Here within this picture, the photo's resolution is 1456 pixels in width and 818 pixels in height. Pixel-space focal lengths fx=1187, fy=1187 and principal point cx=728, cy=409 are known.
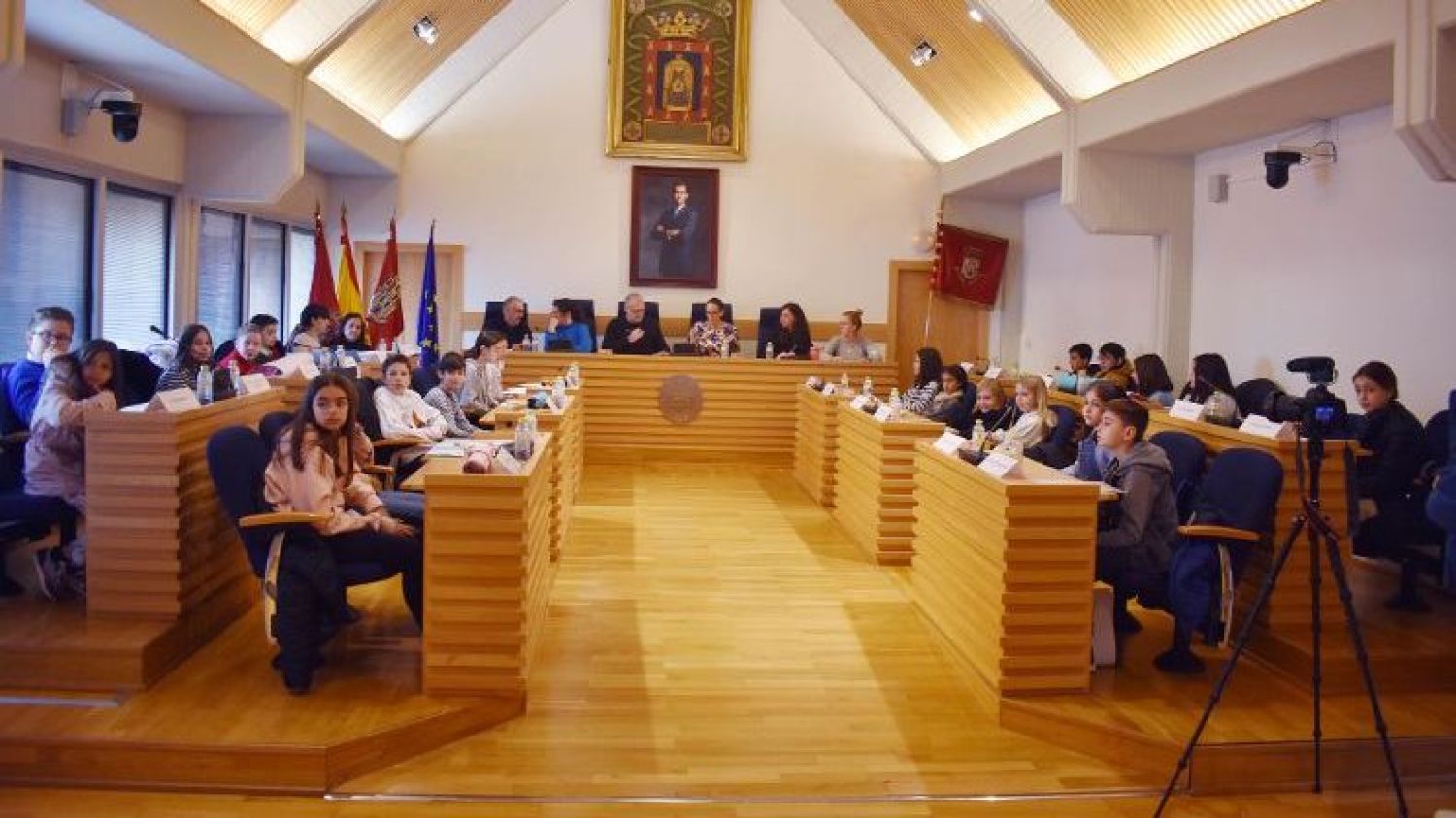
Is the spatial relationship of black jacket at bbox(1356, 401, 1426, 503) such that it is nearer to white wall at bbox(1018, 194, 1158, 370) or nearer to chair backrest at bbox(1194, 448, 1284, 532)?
chair backrest at bbox(1194, 448, 1284, 532)

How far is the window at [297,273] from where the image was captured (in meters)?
11.4

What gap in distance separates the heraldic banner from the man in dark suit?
255 cm

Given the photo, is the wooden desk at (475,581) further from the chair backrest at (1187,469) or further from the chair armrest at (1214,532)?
the chair backrest at (1187,469)

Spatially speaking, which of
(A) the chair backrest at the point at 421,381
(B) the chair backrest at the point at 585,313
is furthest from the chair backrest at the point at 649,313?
(A) the chair backrest at the point at 421,381

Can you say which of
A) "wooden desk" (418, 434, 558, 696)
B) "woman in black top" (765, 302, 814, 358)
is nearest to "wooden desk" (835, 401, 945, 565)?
"wooden desk" (418, 434, 558, 696)

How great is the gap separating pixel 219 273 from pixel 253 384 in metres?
4.86

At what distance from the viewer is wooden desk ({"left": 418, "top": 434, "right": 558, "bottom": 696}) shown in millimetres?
3928

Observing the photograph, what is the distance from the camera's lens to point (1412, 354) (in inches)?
251

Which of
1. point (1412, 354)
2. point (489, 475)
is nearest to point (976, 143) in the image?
point (1412, 354)

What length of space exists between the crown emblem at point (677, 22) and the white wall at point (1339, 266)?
18.6ft

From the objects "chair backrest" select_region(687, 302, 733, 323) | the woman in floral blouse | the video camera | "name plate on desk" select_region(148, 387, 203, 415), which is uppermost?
"chair backrest" select_region(687, 302, 733, 323)

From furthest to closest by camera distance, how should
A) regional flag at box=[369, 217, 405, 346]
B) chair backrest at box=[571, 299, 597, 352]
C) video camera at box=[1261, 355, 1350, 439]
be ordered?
chair backrest at box=[571, 299, 597, 352], regional flag at box=[369, 217, 405, 346], video camera at box=[1261, 355, 1350, 439]

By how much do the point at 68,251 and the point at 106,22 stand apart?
2.13 meters

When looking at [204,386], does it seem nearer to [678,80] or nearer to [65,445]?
[65,445]
